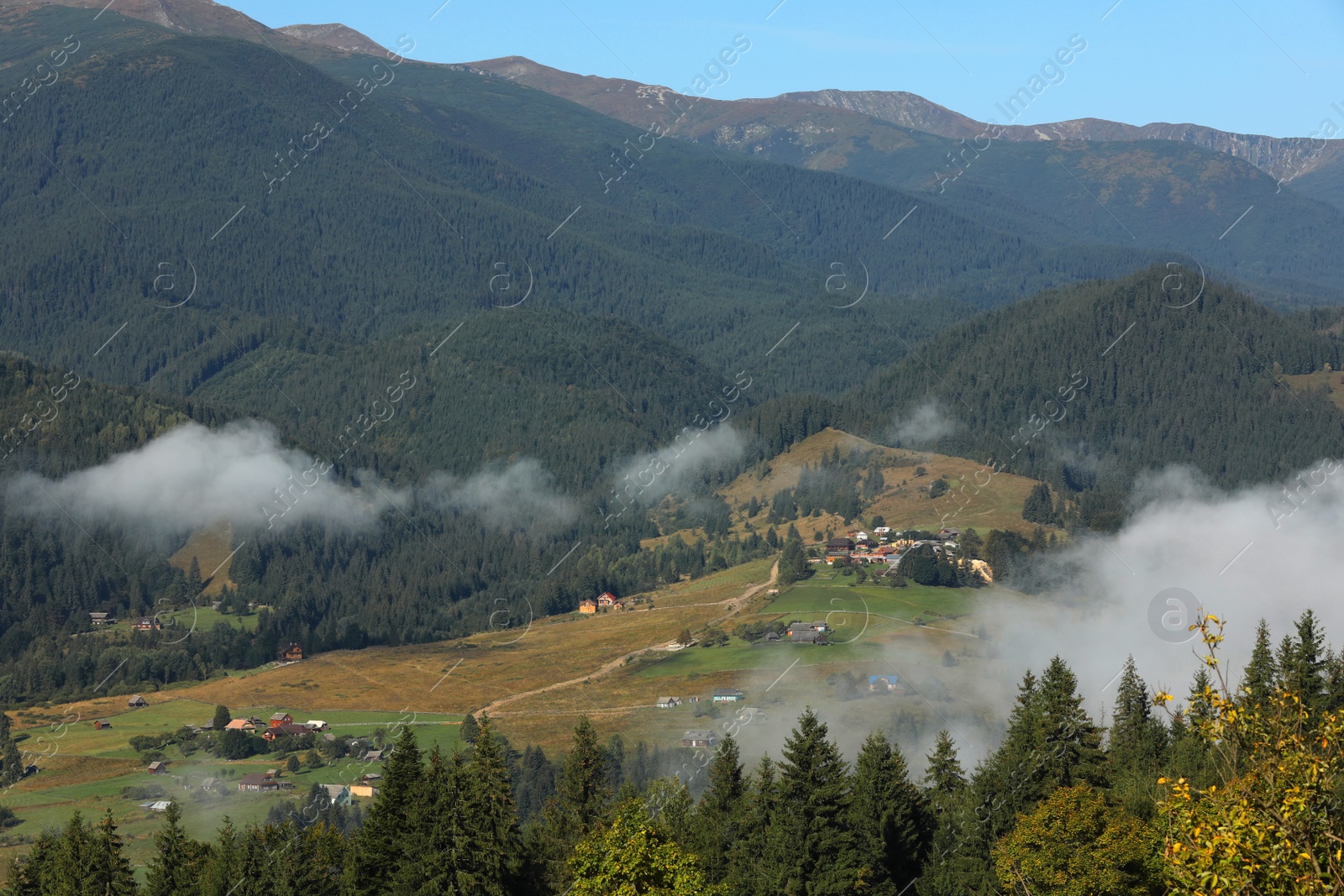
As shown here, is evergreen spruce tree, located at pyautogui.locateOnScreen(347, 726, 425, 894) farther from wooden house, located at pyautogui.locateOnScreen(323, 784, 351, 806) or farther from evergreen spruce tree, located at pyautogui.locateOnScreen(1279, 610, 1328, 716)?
wooden house, located at pyautogui.locateOnScreen(323, 784, 351, 806)

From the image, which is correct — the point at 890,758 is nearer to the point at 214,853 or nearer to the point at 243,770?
the point at 214,853

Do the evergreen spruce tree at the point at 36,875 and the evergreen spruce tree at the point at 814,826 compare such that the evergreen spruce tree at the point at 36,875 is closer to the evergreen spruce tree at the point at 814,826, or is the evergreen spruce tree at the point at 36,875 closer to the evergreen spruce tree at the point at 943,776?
the evergreen spruce tree at the point at 814,826

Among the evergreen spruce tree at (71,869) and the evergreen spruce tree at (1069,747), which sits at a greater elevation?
the evergreen spruce tree at (1069,747)

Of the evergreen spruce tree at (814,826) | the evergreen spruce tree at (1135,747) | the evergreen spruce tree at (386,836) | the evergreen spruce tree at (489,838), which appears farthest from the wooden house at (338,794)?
the evergreen spruce tree at (814,826)

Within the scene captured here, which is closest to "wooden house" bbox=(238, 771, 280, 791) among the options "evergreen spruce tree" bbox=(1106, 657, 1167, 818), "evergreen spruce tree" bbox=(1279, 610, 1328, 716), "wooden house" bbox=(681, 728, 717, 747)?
"wooden house" bbox=(681, 728, 717, 747)

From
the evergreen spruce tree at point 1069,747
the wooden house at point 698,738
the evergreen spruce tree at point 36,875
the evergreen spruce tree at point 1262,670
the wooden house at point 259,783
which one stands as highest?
the evergreen spruce tree at point 1262,670

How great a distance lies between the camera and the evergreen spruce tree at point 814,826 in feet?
243

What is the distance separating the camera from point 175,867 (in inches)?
3191

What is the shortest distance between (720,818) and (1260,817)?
189 feet

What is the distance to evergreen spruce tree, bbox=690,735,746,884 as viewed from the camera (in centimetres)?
8156

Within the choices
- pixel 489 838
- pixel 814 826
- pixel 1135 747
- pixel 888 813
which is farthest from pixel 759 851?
pixel 1135 747

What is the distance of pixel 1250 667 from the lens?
10800 cm

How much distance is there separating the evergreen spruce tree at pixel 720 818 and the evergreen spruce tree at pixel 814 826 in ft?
19.9

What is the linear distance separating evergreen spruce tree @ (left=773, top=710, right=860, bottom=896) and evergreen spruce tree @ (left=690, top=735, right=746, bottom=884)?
605 cm
